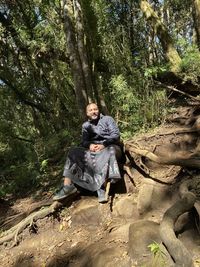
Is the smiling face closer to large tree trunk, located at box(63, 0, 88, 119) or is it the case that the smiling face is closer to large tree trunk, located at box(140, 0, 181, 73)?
large tree trunk, located at box(63, 0, 88, 119)

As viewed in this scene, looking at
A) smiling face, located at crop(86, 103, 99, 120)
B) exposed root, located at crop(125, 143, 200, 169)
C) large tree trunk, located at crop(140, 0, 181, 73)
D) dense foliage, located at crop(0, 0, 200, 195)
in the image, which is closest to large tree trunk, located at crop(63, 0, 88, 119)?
dense foliage, located at crop(0, 0, 200, 195)

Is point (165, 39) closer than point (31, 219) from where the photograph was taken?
No

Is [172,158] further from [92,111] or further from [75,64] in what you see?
[75,64]

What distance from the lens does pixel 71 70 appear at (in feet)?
42.2

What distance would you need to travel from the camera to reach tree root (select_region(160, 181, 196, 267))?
4.38 m

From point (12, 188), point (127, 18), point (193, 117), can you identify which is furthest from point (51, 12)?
point (193, 117)

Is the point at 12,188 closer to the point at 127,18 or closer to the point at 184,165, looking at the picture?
the point at 184,165

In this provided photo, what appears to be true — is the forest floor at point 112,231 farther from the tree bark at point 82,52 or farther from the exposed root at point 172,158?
the tree bark at point 82,52

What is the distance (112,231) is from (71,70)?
26.3 ft

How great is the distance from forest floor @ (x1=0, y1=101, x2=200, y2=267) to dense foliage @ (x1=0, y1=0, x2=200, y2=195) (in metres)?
2.63

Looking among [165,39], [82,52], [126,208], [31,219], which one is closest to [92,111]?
[126,208]

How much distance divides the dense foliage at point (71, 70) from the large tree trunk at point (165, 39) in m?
0.03

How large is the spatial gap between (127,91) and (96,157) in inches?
132

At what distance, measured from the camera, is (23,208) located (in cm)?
854
